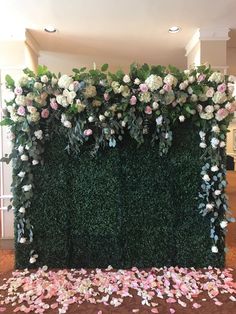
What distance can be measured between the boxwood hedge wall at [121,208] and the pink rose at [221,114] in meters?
0.23

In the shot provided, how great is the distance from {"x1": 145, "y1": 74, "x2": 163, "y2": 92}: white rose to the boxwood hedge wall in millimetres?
431

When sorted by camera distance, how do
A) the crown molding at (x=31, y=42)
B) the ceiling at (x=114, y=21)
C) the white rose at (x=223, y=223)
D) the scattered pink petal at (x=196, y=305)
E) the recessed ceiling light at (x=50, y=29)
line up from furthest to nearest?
the crown molding at (x=31, y=42) → the recessed ceiling light at (x=50, y=29) → the ceiling at (x=114, y=21) → the white rose at (x=223, y=223) → the scattered pink petal at (x=196, y=305)

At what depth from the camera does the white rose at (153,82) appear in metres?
2.15

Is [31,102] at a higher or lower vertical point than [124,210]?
higher

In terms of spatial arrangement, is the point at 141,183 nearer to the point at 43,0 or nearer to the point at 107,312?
the point at 107,312

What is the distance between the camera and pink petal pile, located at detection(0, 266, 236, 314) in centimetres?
197

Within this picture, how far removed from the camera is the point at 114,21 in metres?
3.17

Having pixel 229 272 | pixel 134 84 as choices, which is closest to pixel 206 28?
pixel 134 84

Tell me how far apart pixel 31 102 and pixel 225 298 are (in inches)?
81.8

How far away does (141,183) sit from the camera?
2.40m

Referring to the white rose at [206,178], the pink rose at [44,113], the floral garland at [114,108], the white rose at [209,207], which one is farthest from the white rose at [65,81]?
the white rose at [209,207]

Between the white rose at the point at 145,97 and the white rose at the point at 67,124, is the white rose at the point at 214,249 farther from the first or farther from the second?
the white rose at the point at 67,124

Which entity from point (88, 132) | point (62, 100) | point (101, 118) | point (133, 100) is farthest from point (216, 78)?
point (62, 100)

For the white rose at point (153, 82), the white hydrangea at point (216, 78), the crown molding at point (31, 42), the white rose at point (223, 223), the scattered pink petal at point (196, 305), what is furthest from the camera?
the crown molding at point (31, 42)
